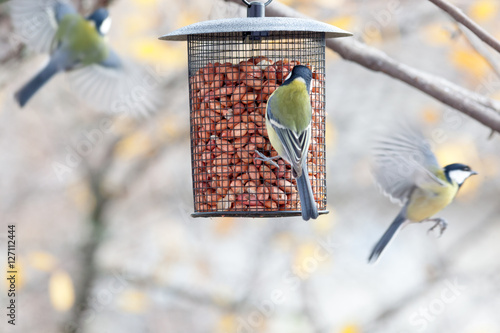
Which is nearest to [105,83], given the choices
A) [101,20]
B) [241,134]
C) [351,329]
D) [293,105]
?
Result: [101,20]

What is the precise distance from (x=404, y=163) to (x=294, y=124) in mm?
925

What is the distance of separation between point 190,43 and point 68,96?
2653 mm

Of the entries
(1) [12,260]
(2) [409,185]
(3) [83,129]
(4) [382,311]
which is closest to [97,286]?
(1) [12,260]

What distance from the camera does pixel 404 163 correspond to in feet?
10.4

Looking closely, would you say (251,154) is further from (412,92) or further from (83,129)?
(412,92)

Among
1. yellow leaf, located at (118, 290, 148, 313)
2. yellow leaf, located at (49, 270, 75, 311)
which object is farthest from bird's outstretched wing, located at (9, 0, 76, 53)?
yellow leaf, located at (118, 290, 148, 313)

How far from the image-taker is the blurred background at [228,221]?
16.9 ft

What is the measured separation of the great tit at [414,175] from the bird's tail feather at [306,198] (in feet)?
2.66

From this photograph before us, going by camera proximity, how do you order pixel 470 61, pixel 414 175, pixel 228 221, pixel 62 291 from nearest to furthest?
1. pixel 414 175
2. pixel 470 61
3. pixel 62 291
4. pixel 228 221

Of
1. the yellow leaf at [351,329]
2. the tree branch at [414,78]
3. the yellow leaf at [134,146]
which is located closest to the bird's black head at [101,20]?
the tree branch at [414,78]

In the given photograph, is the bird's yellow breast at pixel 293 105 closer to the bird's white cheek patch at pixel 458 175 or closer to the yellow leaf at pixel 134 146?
the bird's white cheek patch at pixel 458 175

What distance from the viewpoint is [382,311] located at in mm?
5711

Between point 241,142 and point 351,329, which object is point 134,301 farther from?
point 241,142

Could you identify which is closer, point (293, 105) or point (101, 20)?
point (293, 105)
